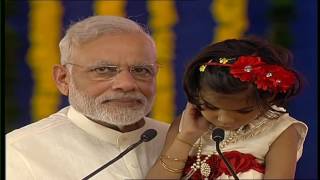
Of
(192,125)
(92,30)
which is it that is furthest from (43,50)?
(192,125)

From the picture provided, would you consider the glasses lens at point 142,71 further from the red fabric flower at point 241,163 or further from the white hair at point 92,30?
the red fabric flower at point 241,163

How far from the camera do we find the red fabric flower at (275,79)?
1.06m

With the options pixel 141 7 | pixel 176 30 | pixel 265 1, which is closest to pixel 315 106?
pixel 265 1

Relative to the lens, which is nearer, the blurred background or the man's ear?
the man's ear

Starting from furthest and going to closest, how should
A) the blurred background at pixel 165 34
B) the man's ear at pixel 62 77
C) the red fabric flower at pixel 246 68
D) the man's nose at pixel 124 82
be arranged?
the blurred background at pixel 165 34
the man's ear at pixel 62 77
the man's nose at pixel 124 82
the red fabric flower at pixel 246 68

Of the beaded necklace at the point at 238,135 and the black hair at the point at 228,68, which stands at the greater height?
the black hair at the point at 228,68

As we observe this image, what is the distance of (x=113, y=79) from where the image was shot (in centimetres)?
131

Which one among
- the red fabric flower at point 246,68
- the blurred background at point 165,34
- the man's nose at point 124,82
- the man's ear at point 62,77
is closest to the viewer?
the red fabric flower at point 246,68

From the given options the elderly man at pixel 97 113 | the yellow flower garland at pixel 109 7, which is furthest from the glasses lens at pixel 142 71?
the yellow flower garland at pixel 109 7

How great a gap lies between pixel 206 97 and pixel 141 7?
980mm

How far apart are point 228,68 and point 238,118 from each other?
0.10m

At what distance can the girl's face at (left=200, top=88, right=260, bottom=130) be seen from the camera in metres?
1.07

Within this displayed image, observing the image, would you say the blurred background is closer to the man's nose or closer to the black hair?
the man's nose

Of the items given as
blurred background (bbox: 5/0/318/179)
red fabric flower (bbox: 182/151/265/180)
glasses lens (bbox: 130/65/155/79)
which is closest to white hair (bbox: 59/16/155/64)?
glasses lens (bbox: 130/65/155/79)
